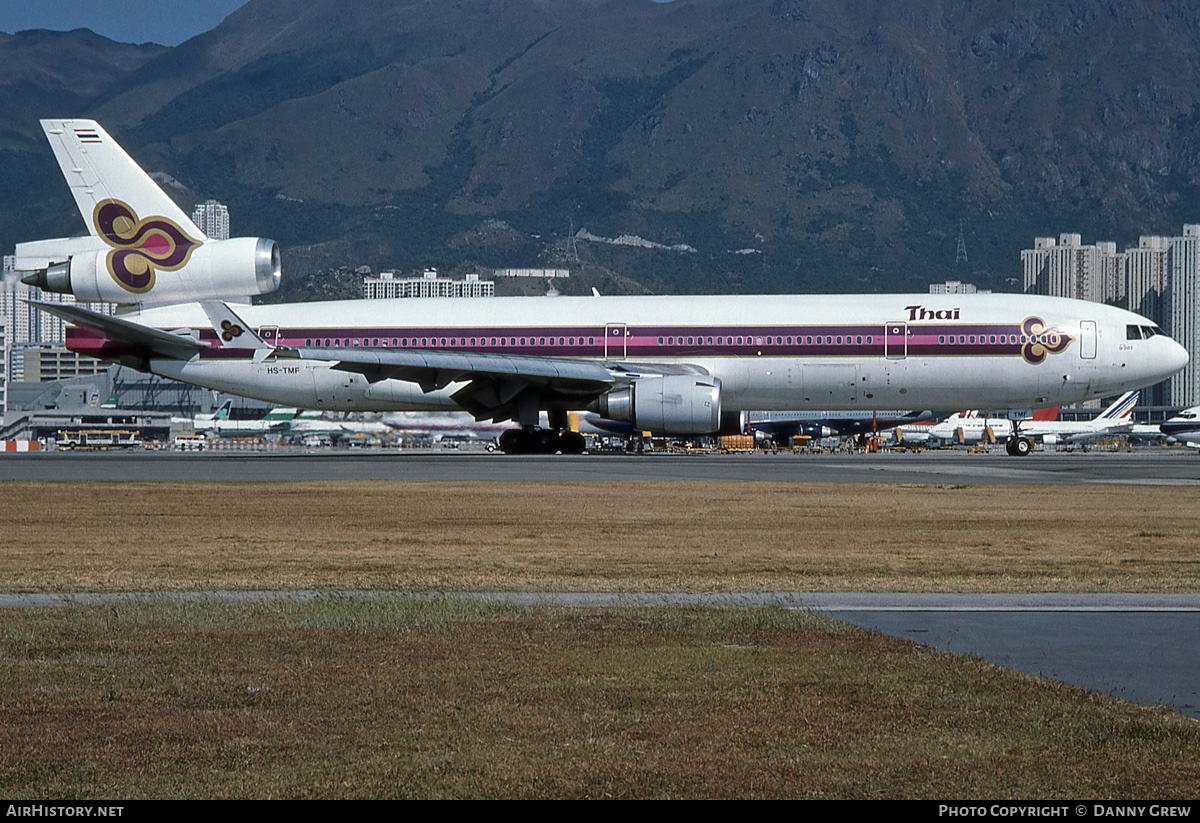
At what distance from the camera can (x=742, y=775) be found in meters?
7.12

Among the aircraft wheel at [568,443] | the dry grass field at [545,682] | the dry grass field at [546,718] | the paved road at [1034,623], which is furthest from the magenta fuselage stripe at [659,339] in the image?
the dry grass field at [546,718]

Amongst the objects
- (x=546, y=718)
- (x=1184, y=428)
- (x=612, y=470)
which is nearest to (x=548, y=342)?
(x=612, y=470)

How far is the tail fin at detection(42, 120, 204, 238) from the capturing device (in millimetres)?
44938

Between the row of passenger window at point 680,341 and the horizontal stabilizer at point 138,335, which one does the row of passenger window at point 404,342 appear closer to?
the row of passenger window at point 680,341

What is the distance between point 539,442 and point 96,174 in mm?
15214

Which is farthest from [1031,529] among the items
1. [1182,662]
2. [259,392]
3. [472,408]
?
[259,392]

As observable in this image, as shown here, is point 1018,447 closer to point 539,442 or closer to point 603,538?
point 539,442

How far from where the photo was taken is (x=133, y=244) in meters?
45.1

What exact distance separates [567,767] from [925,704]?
242cm

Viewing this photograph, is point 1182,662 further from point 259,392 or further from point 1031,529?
point 259,392

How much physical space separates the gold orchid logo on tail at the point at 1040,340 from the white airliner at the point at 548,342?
0.06 metres

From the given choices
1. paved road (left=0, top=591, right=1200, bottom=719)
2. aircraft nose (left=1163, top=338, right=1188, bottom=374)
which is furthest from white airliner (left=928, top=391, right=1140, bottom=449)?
paved road (left=0, top=591, right=1200, bottom=719)

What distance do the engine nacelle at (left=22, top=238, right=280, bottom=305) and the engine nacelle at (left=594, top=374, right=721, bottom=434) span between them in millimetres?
12060

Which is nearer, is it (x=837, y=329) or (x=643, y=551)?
(x=643, y=551)
